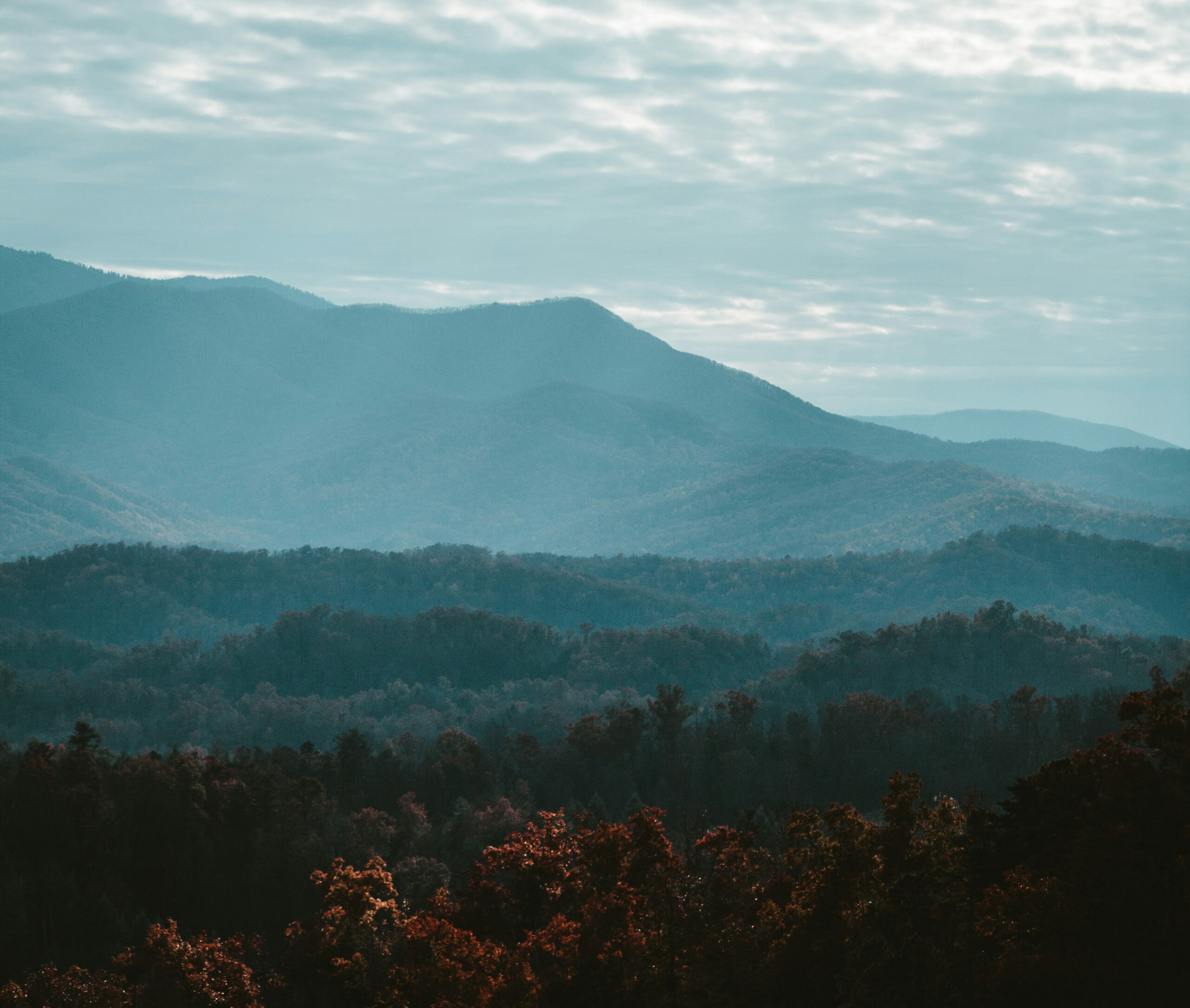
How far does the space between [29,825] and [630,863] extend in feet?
183

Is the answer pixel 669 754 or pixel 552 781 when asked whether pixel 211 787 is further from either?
pixel 669 754

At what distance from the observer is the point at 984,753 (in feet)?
398

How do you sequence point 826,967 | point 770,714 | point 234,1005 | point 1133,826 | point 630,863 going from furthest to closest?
point 770,714 < point 234,1005 < point 630,863 < point 826,967 < point 1133,826

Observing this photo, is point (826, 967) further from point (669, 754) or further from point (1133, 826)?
point (669, 754)

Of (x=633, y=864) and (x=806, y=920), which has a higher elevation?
(x=806, y=920)

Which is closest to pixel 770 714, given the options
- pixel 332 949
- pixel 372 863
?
pixel 372 863

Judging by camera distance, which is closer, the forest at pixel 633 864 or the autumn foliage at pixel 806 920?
the autumn foliage at pixel 806 920

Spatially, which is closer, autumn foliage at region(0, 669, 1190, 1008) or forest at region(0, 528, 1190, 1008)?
autumn foliage at region(0, 669, 1190, 1008)

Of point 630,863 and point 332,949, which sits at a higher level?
point 630,863

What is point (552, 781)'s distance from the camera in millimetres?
115812

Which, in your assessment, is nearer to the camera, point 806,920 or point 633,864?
point 806,920

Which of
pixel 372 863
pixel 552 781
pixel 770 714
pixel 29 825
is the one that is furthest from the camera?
pixel 770 714

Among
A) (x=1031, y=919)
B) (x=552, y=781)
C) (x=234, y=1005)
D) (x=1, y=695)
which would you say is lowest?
(x=1, y=695)

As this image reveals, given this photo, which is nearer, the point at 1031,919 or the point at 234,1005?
the point at 1031,919
